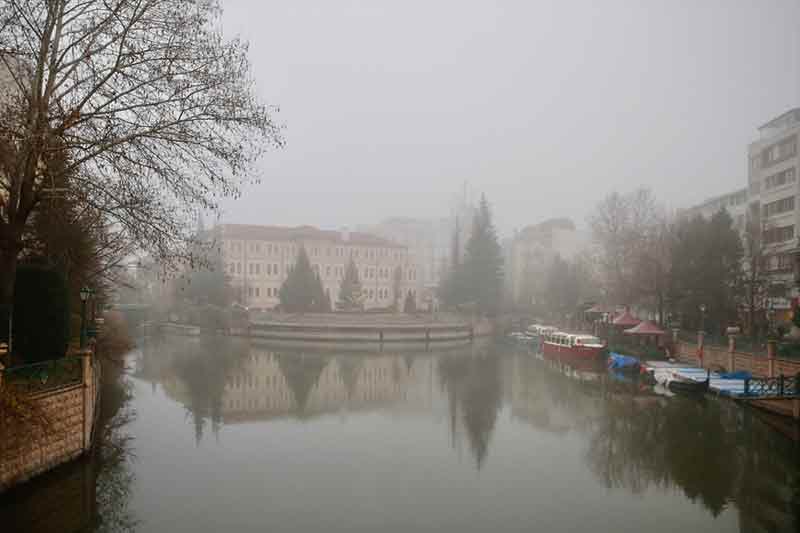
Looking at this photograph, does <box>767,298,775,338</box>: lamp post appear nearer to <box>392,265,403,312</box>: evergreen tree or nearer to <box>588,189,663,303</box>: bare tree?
<box>588,189,663,303</box>: bare tree

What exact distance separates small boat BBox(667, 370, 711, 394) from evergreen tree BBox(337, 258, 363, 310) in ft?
132

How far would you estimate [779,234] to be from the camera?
129 ft

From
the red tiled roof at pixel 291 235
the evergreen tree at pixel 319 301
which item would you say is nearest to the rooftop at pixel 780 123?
the evergreen tree at pixel 319 301

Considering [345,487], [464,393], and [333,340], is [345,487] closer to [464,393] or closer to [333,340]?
[464,393]

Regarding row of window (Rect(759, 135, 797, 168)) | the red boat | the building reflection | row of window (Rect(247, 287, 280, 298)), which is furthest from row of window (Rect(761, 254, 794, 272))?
row of window (Rect(247, 287, 280, 298))

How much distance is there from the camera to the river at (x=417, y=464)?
1138 centimetres

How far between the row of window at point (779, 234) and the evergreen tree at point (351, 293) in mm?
36470

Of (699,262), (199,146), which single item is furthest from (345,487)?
(699,262)

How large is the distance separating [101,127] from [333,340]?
1500 inches

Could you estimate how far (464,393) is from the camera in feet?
85.8

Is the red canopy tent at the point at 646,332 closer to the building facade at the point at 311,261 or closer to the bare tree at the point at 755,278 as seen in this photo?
the bare tree at the point at 755,278

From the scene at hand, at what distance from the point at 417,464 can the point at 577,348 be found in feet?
74.7

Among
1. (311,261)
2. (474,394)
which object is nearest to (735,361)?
(474,394)

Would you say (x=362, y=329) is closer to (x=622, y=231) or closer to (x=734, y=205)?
(x=622, y=231)
